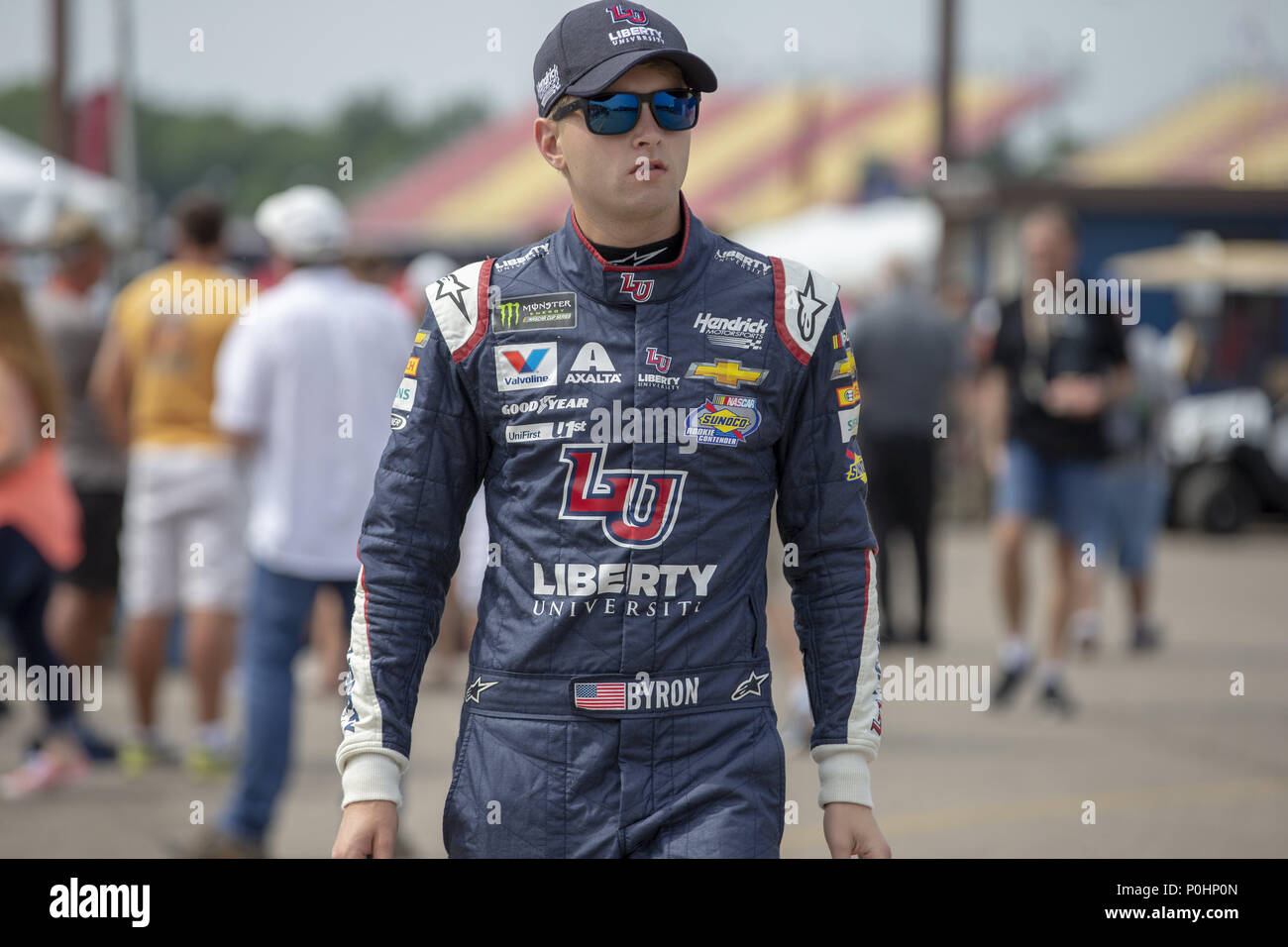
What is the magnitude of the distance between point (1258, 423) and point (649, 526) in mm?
15355

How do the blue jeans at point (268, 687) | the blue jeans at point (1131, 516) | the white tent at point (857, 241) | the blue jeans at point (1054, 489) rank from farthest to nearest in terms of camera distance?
the white tent at point (857, 241) → the blue jeans at point (1131, 516) → the blue jeans at point (1054, 489) → the blue jeans at point (268, 687)

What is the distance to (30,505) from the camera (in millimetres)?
6738

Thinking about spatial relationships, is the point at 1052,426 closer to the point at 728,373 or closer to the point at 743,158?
the point at 728,373

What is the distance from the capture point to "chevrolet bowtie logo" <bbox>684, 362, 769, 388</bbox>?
2855 millimetres

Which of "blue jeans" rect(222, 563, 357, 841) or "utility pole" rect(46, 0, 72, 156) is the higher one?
"utility pole" rect(46, 0, 72, 156)

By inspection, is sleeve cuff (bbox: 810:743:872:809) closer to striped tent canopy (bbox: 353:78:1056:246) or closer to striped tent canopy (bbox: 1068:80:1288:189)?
striped tent canopy (bbox: 1068:80:1288:189)

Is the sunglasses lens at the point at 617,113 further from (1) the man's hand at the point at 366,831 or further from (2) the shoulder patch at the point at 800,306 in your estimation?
(1) the man's hand at the point at 366,831

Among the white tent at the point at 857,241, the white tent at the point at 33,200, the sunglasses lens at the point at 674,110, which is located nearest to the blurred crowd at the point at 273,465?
the white tent at the point at 33,200

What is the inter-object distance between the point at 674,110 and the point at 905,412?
7890mm

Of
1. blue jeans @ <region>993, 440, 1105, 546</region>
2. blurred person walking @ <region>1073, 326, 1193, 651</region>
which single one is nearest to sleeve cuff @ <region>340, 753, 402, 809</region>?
blue jeans @ <region>993, 440, 1105, 546</region>

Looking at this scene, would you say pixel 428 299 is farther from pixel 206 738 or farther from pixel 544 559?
pixel 206 738

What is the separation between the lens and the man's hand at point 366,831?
279cm

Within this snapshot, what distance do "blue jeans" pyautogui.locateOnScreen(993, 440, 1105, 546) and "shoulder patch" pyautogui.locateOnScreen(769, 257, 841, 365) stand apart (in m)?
6.07
